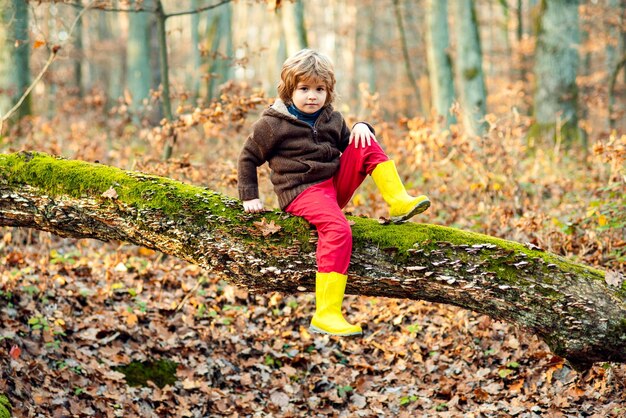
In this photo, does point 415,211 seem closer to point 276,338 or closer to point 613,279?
point 613,279

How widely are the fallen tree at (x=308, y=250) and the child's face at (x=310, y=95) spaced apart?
0.74 meters

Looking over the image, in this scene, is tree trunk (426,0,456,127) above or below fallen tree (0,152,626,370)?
above

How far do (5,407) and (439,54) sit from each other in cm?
1085

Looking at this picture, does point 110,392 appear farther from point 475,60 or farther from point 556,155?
point 475,60

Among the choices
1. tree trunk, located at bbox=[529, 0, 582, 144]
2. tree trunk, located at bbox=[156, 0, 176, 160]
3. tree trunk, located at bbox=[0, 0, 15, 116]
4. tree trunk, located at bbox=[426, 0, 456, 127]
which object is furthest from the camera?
tree trunk, located at bbox=[426, 0, 456, 127]

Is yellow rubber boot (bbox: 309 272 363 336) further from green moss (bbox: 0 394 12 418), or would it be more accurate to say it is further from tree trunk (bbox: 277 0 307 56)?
tree trunk (bbox: 277 0 307 56)

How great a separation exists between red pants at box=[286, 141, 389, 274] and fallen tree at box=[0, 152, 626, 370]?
0.13 meters

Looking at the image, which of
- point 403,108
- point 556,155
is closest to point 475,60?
point 556,155

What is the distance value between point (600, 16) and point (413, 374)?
886cm

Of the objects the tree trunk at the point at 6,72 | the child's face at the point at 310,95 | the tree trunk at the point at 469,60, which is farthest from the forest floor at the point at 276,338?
the tree trunk at the point at 469,60

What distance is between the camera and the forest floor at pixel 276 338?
4863mm

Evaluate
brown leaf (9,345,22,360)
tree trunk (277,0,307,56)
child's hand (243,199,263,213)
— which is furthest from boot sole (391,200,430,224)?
tree trunk (277,0,307,56)

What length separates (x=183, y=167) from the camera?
677 centimetres

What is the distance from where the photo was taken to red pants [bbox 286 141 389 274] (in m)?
3.68
